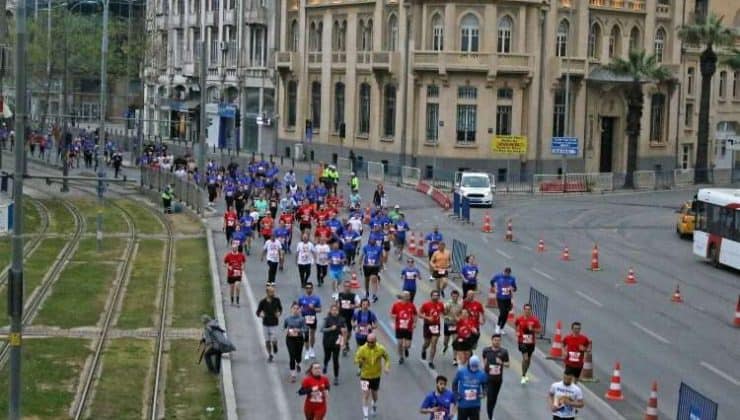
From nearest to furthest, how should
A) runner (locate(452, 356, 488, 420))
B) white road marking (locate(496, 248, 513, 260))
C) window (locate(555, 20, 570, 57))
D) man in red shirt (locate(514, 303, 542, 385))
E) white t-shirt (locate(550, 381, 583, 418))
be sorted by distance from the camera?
white t-shirt (locate(550, 381, 583, 418)) → runner (locate(452, 356, 488, 420)) → man in red shirt (locate(514, 303, 542, 385)) → white road marking (locate(496, 248, 513, 260)) → window (locate(555, 20, 570, 57))

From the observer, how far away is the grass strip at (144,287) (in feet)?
95.6

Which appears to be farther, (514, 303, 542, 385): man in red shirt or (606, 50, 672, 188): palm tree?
(606, 50, 672, 188): palm tree

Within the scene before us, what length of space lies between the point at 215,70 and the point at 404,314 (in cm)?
7331

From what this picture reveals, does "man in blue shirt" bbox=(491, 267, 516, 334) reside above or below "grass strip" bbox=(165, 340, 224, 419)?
above

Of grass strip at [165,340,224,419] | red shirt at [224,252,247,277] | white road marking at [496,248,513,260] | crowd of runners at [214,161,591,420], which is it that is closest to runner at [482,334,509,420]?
crowd of runners at [214,161,591,420]

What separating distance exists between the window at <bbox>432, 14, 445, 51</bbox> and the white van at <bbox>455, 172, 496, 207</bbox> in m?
13.8

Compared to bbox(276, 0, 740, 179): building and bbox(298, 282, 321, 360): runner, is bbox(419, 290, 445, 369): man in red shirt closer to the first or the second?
bbox(298, 282, 321, 360): runner

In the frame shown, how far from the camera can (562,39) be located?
74625 mm

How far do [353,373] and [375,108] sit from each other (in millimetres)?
53161

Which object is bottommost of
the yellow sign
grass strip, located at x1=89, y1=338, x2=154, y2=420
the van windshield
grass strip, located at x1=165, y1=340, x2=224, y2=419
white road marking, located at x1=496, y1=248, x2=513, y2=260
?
grass strip, located at x1=89, y1=338, x2=154, y2=420

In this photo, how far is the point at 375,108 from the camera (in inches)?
3002

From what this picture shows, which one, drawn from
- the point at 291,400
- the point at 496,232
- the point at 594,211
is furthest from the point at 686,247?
the point at 291,400

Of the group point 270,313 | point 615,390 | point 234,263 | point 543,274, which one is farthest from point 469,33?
point 615,390

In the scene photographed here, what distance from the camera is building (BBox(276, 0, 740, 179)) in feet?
234
